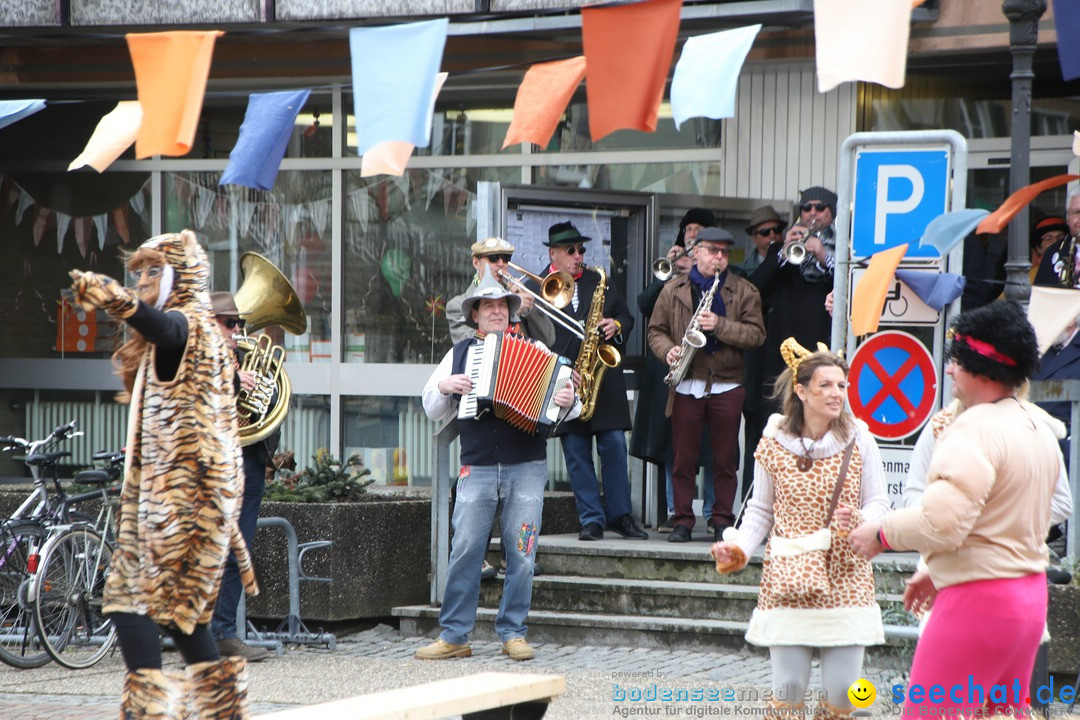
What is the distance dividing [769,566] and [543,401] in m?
2.84

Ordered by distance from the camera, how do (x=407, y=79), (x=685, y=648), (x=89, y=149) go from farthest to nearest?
(x=685, y=648), (x=89, y=149), (x=407, y=79)

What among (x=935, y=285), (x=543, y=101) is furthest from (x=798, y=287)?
(x=543, y=101)

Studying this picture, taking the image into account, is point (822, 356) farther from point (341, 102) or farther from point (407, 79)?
point (341, 102)

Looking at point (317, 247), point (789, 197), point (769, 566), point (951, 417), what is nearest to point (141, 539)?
point (769, 566)

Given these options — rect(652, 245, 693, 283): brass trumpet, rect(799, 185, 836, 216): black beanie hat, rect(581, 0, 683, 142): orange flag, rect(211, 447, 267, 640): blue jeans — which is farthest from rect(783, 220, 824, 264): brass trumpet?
rect(211, 447, 267, 640): blue jeans

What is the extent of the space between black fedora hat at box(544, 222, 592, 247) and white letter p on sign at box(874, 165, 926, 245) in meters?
2.32

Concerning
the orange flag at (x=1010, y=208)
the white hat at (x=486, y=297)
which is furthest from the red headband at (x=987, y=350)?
the white hat at (x=486, y=297)

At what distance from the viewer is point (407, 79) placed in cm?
734

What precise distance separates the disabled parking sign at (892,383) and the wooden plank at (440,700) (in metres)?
2.87

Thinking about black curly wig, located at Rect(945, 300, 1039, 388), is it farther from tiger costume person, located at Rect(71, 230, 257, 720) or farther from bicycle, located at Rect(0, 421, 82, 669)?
bicycle, located at Rect(0, 421, 82, 669)

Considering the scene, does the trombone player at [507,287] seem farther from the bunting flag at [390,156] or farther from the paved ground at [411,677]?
the paved ground at [411,677]

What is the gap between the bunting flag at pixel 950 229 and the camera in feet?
25.8

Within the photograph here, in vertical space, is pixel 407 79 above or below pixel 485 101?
below

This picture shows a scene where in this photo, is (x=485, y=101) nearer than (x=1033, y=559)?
No
